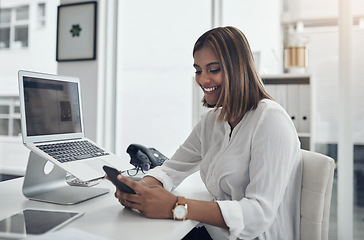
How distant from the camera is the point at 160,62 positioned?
9.07 feet

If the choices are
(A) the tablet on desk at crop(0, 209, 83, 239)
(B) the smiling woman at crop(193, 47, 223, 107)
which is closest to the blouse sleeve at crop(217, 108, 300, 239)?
(B) the smiling woman at crop(193, 47, 223, 107)

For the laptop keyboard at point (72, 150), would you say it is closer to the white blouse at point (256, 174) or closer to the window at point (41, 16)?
the white blouse at point (256, 174)

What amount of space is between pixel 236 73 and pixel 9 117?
99.8 inches

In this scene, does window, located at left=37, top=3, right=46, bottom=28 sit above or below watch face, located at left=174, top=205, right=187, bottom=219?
above

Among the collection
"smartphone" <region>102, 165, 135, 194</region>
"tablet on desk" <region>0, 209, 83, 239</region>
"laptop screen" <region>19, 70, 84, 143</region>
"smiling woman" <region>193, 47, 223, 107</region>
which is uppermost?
"smiling woman" <region>193, 47, 223, 107</region>

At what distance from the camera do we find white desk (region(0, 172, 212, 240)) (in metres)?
0.80

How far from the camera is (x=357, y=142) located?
7.06 feet

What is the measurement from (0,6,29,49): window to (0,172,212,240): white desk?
7.12 ft

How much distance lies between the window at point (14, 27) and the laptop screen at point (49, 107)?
1.99 metres

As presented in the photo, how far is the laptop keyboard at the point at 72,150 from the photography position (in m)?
1.09

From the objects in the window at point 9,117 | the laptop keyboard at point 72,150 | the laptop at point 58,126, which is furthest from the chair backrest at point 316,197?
the window at point 9,117

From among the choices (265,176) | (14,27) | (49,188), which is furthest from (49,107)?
(14,27)

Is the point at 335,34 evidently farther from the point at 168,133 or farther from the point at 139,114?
the point at 139,114

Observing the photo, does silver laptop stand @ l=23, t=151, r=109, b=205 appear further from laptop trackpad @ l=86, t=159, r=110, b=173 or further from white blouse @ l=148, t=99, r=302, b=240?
white blouse @ l=148, t=99, r=302, b=240
